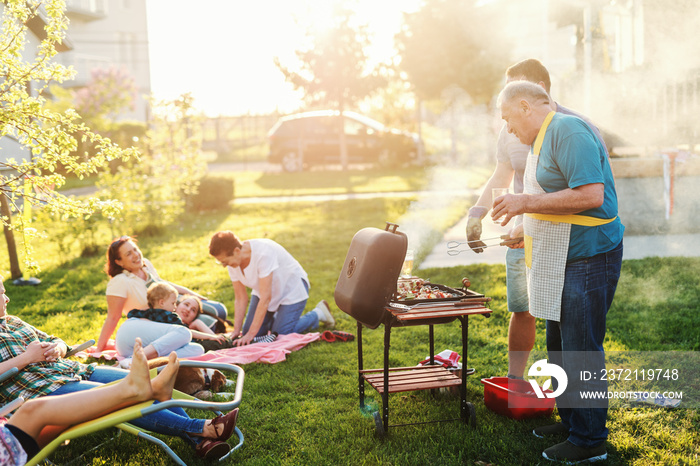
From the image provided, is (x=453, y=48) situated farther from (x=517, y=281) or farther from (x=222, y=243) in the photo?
(x=517, y=281)

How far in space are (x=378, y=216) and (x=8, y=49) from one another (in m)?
7.71

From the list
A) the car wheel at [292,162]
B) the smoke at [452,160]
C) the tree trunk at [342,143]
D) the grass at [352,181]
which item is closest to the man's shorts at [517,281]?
the smoke at [452,160]

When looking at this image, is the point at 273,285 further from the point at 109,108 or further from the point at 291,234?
the point at 109,108

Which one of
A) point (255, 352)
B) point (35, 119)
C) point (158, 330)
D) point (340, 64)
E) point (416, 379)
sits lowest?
point (255, 352)

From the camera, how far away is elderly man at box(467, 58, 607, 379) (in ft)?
11.6

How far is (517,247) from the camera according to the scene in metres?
3.54

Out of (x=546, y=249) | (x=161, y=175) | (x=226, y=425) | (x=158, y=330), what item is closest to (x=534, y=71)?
(x=546, y=249)

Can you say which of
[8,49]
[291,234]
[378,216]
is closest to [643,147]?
[378,216]

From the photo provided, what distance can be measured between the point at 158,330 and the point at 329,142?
1444 cm

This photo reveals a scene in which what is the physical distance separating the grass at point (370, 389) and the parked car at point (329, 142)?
33.1 ft

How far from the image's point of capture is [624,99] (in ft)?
32.2

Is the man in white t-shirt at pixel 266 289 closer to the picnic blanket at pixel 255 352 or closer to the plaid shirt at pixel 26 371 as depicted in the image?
the picnic blanket at pixel 255 352

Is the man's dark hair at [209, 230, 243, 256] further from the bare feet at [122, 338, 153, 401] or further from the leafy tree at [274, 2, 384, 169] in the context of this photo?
the leafy tree at [274, 2, 384, 169]

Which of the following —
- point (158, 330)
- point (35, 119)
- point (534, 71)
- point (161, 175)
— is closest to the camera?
point (534, 71)
